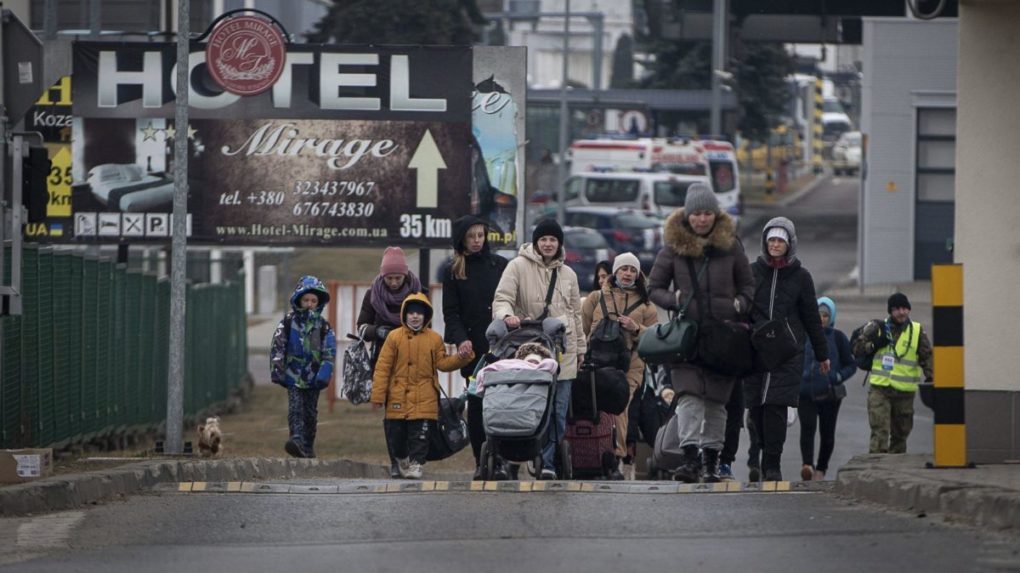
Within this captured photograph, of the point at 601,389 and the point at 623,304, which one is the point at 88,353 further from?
the point at 601,389

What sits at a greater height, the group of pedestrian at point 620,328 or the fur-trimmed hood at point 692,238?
the fur-trimmed hood at point 692,238

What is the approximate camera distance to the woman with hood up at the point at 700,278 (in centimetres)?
1154

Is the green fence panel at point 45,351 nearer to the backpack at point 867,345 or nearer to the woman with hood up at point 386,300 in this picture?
the woman with hood up at point 386,300

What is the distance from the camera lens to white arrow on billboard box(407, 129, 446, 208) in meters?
22.1

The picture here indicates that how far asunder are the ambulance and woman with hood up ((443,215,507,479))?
3602 centimetres

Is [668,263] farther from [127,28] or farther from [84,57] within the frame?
[127,28]

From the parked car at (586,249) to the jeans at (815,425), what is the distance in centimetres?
2354

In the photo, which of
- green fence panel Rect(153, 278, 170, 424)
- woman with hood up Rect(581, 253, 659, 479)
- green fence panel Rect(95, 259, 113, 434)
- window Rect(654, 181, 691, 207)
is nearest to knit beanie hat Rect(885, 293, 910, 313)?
woman with hood up Rect(581, 253, 659, 479)

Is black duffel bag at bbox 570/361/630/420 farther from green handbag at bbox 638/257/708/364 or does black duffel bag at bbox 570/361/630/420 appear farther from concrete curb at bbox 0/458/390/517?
concrete curb at bbox 0/458/390/517

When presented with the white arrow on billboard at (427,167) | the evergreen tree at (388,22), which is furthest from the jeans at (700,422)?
the evergreen tree at (388,22)

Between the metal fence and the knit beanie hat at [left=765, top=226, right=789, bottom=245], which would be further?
the metal fence

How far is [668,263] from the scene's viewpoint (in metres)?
11.7

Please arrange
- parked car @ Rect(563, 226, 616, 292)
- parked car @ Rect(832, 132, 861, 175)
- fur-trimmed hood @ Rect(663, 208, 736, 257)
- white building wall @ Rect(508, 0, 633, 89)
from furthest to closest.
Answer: white building wall @ Rect(508, 0, 633, 89)
parked car @ Rect(832, 132, 861, 175)
parked car @ Rect(563, 226, 616, 292)
fur-trimmed hood @ Rect(663, 208, 736, 257)

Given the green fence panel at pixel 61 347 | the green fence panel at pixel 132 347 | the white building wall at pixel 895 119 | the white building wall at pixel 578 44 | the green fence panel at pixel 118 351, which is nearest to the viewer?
the green fence panel at pixel 61 347
